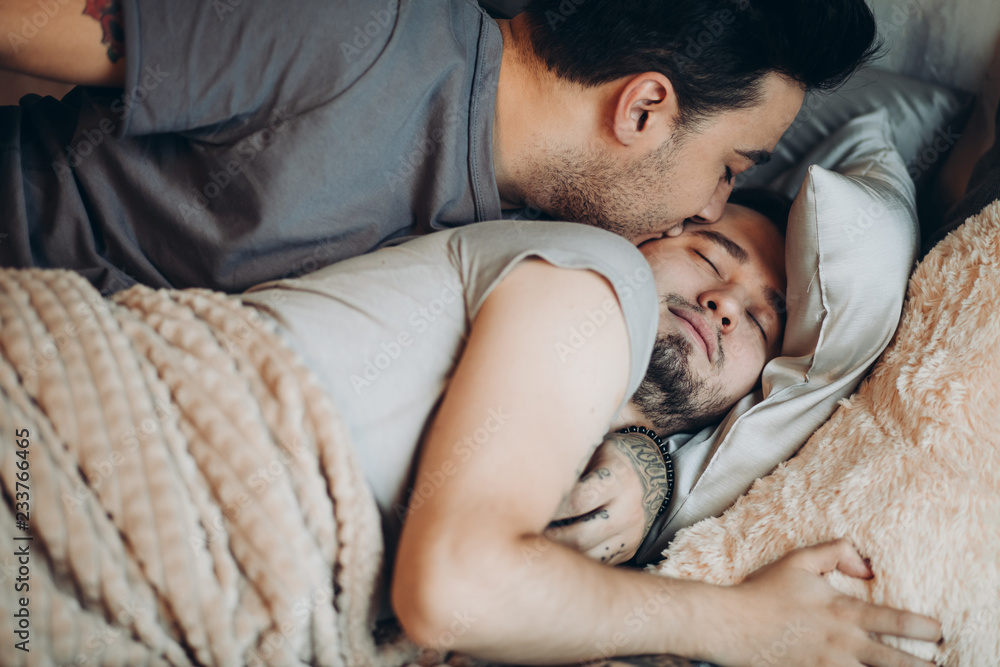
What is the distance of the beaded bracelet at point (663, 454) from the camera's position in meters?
1.08

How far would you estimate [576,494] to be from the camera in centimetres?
94

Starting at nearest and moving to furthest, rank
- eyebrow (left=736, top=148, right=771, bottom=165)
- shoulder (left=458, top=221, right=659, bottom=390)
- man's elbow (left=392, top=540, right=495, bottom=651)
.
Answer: man's elbow (left=392, top=540, right=495, bottom=651) → shoulder (left=458, top=221, right=659, bottom=390) → eyebrow (left=736, top=148, right=771, bottom=165)

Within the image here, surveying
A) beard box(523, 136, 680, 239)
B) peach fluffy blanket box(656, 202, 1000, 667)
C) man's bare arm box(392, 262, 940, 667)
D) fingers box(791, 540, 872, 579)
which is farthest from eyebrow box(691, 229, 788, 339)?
man's bare arm box(392, 262, 940, 667)

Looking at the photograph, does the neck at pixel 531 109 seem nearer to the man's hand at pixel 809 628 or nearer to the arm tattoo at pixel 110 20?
the arm tattoo at pixel 110 20

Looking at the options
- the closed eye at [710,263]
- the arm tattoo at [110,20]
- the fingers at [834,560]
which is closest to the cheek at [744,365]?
the closed eye at [710,263]

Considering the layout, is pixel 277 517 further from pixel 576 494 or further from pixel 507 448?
pixel 576 494

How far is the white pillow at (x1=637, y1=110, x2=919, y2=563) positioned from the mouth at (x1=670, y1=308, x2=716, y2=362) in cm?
12

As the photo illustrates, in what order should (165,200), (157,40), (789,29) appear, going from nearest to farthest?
(157,40)
(165,200)
(789,29)

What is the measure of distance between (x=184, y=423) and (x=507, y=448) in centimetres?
35

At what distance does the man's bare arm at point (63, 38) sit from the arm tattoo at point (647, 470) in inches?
37.6

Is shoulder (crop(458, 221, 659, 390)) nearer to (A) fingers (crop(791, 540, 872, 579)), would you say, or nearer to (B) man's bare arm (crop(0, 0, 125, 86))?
(A) fingers (crop(791, 540, 872, 579))

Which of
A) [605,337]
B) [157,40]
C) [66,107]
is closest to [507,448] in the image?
[605,337]

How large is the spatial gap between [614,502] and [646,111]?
70cm

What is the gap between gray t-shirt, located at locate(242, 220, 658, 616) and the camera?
2.48ft
